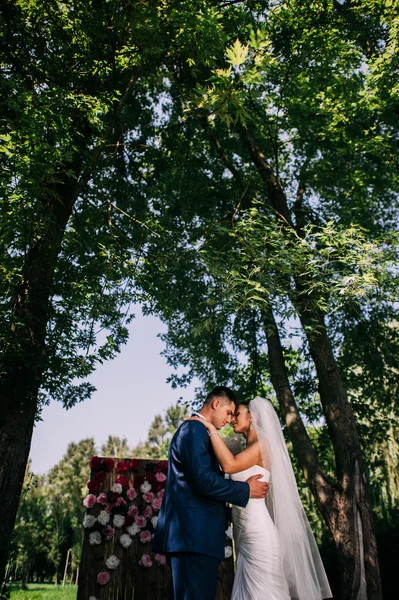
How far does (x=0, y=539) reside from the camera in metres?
4.90

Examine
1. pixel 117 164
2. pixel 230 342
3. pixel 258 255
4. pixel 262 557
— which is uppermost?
pixel 117 164

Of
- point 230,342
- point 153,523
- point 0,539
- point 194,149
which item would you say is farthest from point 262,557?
point 194,149

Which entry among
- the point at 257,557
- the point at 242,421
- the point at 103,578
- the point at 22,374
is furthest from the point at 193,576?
the point at 103,578

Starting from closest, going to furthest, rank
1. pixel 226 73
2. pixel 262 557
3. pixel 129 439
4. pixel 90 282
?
pixel 262 557 → pixel 226 73 → pixel 90 282 → pixel 129 439

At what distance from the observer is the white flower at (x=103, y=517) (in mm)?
7797

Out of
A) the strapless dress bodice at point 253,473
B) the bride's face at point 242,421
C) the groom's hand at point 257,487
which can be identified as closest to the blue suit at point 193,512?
the groom's hand at point 257,487

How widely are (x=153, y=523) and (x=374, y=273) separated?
19.3 ft

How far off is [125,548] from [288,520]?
13.7ft

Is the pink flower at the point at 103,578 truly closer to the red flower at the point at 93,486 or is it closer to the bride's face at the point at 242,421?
the red flower at the point at 93,486

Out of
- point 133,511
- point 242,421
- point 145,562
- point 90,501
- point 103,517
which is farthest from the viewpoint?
point 133,511

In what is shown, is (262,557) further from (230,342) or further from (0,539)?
(230,342)

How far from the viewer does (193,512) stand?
138 inches

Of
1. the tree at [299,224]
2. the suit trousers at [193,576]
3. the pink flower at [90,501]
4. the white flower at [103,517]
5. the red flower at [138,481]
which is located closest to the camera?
the suit trousers at [193,576]

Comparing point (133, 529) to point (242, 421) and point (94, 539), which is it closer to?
point (94, 539)
